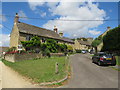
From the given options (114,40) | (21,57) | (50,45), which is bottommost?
(21,57)

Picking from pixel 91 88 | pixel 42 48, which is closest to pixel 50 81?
pixel 91 88

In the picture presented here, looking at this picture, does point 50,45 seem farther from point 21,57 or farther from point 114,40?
point 114,40

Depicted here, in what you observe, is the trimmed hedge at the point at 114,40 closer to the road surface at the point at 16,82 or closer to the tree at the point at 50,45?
the tree at the point at 50,45

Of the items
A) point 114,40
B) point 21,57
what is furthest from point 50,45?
point 114,40

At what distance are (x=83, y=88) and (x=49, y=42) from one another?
22498 mm

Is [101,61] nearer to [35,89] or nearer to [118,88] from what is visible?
[118,88]

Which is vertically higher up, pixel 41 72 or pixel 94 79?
pixel 41 72

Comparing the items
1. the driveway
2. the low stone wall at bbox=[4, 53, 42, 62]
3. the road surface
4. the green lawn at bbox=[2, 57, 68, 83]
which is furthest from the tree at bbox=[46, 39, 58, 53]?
the road surface

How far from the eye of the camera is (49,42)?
1057 inches

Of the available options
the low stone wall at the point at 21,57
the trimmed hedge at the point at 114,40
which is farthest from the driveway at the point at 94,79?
the trimmed hedge at the point at 114,40

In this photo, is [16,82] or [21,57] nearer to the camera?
[16,82]

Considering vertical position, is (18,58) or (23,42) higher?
(23,42)

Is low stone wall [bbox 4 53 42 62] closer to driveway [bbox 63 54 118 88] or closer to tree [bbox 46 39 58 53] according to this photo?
tree [bbox 46 39 58 53]

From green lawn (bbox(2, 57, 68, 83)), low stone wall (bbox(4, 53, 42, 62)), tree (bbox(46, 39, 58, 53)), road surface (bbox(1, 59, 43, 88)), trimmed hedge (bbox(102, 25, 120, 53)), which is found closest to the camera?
road surface (bbox(1, 59, 43, 88))
